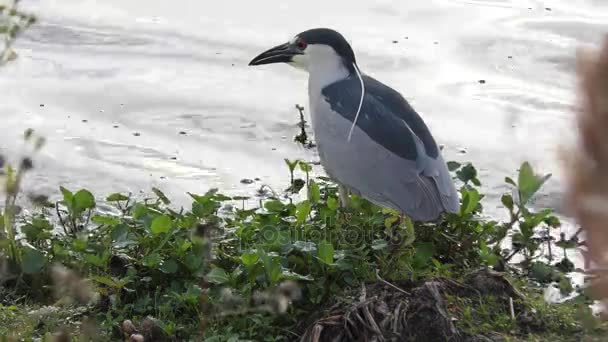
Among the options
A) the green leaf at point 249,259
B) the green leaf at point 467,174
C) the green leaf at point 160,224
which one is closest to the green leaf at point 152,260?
the green leaf at point 160,224

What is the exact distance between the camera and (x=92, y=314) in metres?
4.36

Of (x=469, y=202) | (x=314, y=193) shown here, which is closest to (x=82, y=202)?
(x=314, y=193)

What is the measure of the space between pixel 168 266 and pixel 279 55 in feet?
5.76

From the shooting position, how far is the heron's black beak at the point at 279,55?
5773 mm

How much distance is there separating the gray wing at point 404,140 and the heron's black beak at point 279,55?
46 cm

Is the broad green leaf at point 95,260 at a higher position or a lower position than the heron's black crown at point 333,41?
lower

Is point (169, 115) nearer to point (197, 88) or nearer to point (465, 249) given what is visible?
point (197, 88)

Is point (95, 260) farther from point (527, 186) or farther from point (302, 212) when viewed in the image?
point (527, 186)

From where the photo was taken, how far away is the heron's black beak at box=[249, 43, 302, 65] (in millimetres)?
5773

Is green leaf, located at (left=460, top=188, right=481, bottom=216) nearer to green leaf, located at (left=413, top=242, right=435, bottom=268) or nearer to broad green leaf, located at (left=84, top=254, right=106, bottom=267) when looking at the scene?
green leaf, located at (left=413, top=242, right=435, bottom=268)

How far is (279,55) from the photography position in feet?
19.0

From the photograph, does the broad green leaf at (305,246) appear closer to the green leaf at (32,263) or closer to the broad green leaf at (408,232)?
the broad green leaf at (408,232)

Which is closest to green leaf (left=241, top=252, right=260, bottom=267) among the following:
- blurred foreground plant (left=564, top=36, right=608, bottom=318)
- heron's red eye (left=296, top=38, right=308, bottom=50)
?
heron's red eye (left=296, top=38, right=308, bottom=50)

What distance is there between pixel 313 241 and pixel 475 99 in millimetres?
2466
